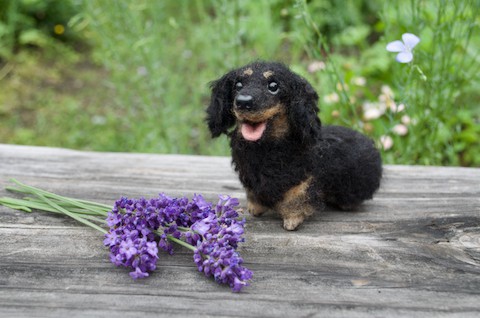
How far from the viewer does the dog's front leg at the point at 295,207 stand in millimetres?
1427

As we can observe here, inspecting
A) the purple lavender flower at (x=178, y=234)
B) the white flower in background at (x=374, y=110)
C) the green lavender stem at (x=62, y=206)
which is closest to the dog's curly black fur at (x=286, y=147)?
the purple lavender flower at (x=178, y=234)

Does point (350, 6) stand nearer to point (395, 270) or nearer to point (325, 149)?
point (325, 149)

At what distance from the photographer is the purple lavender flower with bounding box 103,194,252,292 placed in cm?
118

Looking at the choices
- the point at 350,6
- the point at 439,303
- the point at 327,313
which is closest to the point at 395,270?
the point at 439,303

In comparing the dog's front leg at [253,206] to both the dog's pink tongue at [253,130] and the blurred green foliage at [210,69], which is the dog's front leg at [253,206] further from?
the blurred green foliage at [210,69]

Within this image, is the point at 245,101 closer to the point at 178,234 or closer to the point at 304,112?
the point at 304,112

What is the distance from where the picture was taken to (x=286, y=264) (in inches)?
51.3

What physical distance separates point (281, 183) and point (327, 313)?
39cm

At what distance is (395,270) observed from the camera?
4.19 ft

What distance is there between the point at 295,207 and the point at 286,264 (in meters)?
0.19

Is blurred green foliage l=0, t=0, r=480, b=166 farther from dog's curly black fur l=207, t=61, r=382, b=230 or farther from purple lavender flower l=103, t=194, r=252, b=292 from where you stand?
purple lavender flower l=103, t=194, r=252, b=292

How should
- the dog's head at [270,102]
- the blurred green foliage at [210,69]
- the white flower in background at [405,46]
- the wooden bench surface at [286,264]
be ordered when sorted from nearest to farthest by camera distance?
1. the wooden bench surface at [286,264]
2. the dog's head at [270,102]
3. the white flower in background at [405,46]
4. the blurred green foliage at [210,69]

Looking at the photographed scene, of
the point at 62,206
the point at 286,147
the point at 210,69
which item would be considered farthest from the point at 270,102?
the point at 210,69

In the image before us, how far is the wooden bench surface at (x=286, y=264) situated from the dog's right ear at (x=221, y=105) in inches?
12.2
